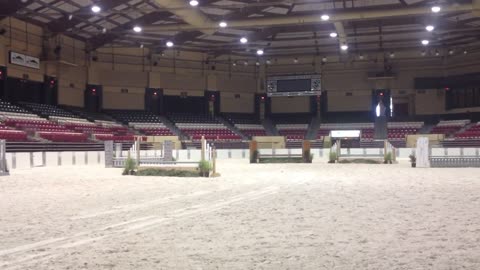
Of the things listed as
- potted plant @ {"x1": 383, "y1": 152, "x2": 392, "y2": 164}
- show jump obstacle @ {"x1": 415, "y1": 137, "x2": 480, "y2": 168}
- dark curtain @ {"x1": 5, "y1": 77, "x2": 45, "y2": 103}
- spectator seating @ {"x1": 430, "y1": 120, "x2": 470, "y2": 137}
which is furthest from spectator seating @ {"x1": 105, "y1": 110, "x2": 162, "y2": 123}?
show jump obstacle @ {"x1": 415, "y1": 137, "x2": 480, "y2": 168}

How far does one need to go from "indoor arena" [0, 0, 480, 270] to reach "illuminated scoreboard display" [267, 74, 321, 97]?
0.43 feet

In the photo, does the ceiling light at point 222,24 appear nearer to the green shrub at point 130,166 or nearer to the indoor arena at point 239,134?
the indoor arena at point 239,134

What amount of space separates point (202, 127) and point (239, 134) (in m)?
3.32

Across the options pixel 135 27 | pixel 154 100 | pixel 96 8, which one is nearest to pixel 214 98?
pixel 154 100

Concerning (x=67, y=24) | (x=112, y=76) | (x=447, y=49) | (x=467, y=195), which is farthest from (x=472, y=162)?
(x=112, y=76)

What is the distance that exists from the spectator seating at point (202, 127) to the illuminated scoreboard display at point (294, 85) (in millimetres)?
5527

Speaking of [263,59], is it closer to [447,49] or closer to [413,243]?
[447,49]

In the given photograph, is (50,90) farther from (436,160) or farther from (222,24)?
(436,160)

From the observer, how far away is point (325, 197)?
8.42m

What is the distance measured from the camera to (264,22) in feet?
87.9

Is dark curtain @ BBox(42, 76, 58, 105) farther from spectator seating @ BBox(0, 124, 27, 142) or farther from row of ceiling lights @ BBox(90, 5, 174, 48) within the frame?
spectator seating @ BBox(0, 124, 27, 142)

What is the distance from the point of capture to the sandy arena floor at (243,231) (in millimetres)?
3803

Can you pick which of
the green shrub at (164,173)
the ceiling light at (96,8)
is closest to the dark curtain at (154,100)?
the ceiling light at (96,8)

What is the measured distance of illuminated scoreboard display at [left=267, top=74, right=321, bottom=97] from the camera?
130ft
